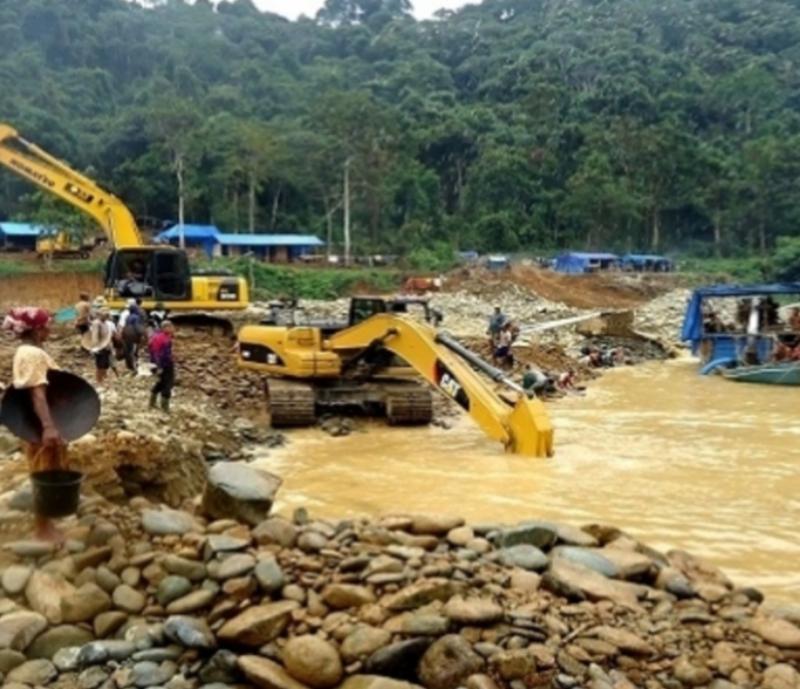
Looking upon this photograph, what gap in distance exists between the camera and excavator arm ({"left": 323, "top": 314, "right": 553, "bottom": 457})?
11.4m

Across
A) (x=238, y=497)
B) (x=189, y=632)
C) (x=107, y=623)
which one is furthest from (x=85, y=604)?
(x=238, y=497)

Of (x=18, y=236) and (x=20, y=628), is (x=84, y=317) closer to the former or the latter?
(x=20, y=628)

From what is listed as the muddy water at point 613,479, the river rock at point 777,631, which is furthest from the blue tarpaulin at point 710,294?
the river rock at point 777,631

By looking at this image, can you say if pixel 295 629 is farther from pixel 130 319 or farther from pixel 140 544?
pixel 130 319

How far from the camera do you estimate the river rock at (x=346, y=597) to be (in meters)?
4.88

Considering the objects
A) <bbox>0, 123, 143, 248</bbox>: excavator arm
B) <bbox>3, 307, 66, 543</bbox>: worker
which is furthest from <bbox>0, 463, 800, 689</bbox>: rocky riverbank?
<bbox>0, 123, 143, 248</bbox>: excavator arm

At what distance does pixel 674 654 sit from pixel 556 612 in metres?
0.62

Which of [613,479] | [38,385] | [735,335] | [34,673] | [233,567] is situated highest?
[38,385]

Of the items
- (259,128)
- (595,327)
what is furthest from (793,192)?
(595,327)

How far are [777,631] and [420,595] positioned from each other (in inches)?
73.8

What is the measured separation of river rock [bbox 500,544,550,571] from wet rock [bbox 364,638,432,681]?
1135 mm

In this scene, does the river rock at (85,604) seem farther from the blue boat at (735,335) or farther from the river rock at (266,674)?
the blue boat at (735,335)

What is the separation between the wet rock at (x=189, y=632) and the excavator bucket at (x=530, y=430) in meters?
6.93

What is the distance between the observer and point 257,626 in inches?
185
